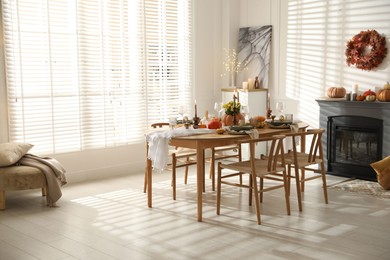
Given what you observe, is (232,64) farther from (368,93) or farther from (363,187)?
(363,187)

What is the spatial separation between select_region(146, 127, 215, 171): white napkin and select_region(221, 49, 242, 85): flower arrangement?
2947 millimetres

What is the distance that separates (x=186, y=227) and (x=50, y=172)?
1.67 m

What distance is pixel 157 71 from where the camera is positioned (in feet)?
23.1

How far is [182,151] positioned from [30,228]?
197cm

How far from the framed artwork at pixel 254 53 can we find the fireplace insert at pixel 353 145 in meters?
1.41

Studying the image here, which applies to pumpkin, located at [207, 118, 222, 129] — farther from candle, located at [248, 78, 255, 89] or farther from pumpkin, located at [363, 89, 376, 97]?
candle, located at [248, 78, 255, 89]

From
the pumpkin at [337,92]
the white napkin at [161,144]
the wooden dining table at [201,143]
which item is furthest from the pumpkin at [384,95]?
the white napkin at [161,144]

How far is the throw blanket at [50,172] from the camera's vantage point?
5.11m

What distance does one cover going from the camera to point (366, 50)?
6.29 metres

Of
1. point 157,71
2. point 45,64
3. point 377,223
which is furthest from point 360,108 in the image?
point 45,64

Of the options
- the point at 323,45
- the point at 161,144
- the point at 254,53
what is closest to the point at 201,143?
the point at 161,144

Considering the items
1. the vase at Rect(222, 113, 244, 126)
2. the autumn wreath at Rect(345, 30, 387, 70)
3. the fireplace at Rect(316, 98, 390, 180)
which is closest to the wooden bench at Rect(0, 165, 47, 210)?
the vase at Rect(222, 113, 244, 126)

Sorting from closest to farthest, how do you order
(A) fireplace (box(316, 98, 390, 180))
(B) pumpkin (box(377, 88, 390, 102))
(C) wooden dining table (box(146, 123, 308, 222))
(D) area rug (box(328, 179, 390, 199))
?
(C) wooden dining table (box(146, 123, 308, 222)) → (D) area rug (box(328, 179, 390, 199)) → (B) pumpkin (box(377, 88, 390, 102)) → (A) fireplace (box(316, 98, 390, 180))

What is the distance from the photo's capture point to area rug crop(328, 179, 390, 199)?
5.55 metres
